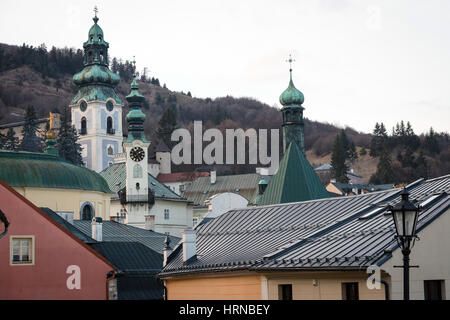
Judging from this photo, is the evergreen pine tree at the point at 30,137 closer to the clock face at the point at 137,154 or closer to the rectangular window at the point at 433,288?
the clock face at the point at 137,154

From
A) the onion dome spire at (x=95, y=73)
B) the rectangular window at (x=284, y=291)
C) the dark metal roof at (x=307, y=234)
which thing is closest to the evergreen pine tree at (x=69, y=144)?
the onion dome spire at (x=95, y=73)

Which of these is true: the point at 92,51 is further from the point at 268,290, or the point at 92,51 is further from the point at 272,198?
the point at 268,290

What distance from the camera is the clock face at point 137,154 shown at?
110688 millimetres

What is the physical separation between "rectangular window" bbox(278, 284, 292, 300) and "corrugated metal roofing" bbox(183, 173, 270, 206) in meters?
120

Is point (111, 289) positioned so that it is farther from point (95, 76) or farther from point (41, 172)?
point (95, 76)

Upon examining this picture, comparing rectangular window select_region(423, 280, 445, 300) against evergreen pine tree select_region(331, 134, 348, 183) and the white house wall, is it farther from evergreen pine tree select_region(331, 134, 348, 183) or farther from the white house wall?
evergreen pine tree select_region(331, 134, 348, 183)

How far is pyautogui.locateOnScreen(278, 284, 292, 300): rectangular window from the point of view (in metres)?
22.6

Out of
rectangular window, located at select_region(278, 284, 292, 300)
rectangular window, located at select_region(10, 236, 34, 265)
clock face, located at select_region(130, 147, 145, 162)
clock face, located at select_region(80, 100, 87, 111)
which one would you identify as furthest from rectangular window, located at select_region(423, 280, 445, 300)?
→ clock face, located at select_region(80, 100, 87, 111)

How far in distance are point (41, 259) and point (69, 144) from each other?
105 metres

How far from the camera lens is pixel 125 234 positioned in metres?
58.6

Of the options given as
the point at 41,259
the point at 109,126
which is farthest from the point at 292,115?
the point at 109,126

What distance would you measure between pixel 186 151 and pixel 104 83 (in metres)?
40.5

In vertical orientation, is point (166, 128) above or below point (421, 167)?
above

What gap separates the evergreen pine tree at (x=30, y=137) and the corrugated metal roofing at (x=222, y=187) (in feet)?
86.5
